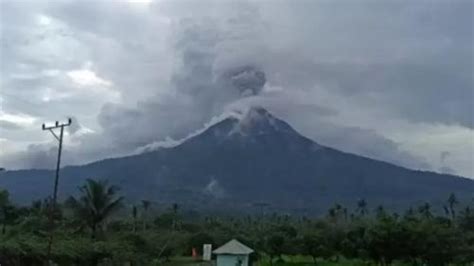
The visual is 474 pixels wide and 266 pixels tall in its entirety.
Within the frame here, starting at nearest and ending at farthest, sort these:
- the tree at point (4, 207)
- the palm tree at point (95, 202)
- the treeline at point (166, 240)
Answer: the treeline at point (166, 240)
the palm tree at point (95, 202)
the tree at point (4, 207)

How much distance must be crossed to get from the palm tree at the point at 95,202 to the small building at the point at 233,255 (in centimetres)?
1210

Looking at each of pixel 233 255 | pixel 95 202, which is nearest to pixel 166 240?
pixel 95 202

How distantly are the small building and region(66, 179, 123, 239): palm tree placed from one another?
476 inches

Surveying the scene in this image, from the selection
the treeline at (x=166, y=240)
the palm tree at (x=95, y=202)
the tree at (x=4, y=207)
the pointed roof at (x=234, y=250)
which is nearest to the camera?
the treeline at (x=166, y=240)

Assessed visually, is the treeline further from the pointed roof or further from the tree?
the pointed roof

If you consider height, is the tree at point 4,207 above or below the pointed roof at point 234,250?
above

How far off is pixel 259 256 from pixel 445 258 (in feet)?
53.6

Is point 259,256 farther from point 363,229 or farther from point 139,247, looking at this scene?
point 139,247

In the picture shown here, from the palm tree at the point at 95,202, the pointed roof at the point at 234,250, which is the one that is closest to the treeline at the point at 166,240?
the palm tree at the point at 95,202

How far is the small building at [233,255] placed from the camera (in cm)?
4903

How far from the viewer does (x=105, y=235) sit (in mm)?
60750

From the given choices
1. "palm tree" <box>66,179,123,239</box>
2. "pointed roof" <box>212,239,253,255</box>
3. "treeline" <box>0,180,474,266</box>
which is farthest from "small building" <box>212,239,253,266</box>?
"palm tree" <box>66,179,123,239</box>

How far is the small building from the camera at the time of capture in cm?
4903

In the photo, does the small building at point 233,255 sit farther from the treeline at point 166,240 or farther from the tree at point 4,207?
the tree at point 4,207
